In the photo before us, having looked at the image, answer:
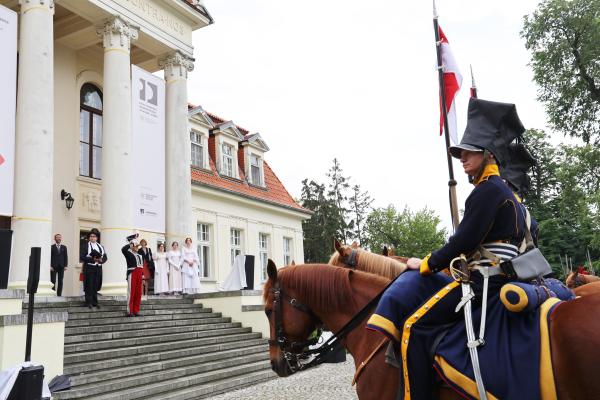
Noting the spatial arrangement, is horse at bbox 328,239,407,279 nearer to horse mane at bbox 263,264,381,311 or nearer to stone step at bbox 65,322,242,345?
horse mane at bbox 263,264,381,311

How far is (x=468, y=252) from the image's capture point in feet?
10.7

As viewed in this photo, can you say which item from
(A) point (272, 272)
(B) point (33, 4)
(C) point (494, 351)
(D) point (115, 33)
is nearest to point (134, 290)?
(B) point (33, 4)

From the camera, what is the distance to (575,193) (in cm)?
2575

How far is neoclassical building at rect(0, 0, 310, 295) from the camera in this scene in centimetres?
1333

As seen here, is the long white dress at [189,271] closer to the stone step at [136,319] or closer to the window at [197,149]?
the stone step at [136,319]

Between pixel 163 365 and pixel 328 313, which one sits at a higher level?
pixel 328 313

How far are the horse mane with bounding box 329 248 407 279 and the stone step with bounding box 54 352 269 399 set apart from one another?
20.4 ft

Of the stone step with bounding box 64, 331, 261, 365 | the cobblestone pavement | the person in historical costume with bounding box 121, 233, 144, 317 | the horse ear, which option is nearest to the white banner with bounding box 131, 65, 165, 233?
the person in historical costume with bounding box 121, 233, 144, 317

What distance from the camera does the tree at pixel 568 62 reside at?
80.0 feet

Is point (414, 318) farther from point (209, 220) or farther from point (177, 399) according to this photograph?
point (209, 220)

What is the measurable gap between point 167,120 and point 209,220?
610 cm

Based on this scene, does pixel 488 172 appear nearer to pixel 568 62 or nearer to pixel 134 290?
pixel 134 290

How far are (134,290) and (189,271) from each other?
14.9 ft

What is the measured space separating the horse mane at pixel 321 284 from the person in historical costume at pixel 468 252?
769mm
